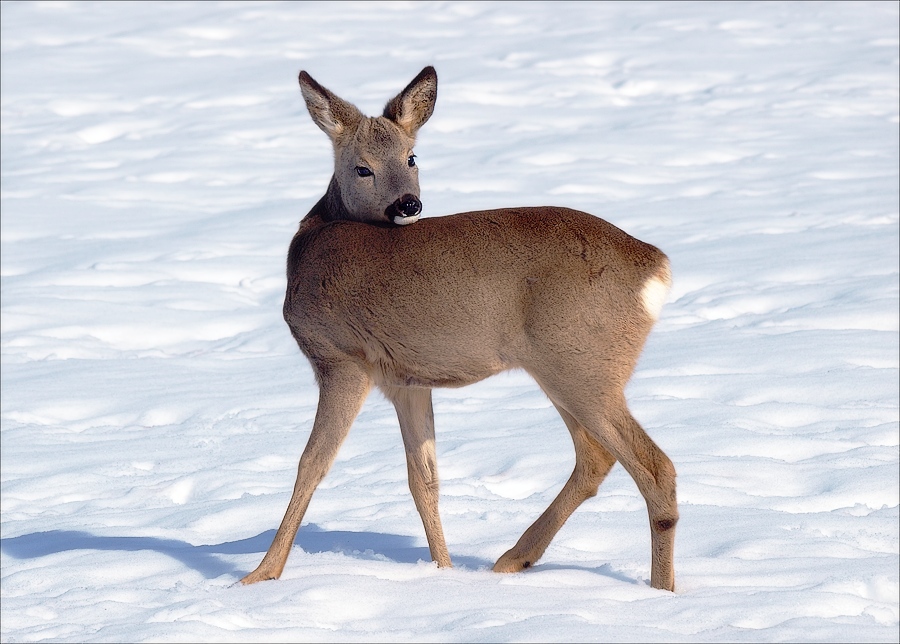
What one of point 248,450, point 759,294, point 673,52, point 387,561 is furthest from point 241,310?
point 673,52

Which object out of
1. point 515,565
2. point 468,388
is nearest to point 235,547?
point 515,565

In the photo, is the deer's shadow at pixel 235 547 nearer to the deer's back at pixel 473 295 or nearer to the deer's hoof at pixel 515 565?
the deer's hoof at pixel 515 565

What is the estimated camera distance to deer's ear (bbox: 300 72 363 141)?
209 inches

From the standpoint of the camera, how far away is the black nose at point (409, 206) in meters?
4.95

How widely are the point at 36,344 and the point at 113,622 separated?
5377 millimetres

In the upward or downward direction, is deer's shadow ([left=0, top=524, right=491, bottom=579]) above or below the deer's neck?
below

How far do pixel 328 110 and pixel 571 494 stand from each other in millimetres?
1891

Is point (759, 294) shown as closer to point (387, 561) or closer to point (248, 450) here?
point (248, 450)

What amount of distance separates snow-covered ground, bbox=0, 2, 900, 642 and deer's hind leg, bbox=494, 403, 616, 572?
169mm

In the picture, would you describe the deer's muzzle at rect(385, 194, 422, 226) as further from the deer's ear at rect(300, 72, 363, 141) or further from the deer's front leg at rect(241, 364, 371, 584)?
the deer's front leg at rect(241, 364, 371, 584)

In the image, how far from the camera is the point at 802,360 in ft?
26.3

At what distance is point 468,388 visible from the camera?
838cm

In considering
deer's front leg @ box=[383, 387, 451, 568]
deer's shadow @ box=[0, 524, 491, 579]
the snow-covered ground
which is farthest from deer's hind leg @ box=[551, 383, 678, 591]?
deer's shadow @ box=[0, 524, 491, 579]

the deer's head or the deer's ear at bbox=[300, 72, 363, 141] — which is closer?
the deer's head
